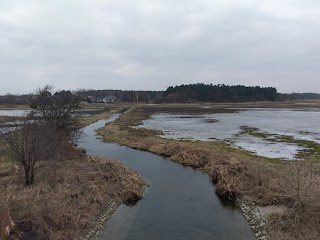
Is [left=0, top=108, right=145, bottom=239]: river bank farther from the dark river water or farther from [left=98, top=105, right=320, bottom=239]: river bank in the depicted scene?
[left=98, top=105, right=320, bottom=239]: river bank

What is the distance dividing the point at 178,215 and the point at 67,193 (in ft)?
20.9

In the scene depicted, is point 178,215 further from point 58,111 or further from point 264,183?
point 58,111

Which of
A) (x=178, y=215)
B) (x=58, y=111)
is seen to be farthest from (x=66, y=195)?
(x=58, y=111)

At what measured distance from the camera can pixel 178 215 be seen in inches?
687

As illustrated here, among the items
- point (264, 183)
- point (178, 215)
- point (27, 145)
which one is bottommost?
point (178, 215)

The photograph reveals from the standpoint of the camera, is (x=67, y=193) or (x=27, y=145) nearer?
(x=67, y=193)

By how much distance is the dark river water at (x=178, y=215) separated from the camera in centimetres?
1523

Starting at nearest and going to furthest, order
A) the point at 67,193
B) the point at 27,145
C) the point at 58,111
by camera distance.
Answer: the point at 67,193 < the point at 27,145 < the point at 58,111

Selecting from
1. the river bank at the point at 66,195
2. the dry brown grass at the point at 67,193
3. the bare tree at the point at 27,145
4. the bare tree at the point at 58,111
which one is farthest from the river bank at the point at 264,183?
the bare tree at the point at 27,145

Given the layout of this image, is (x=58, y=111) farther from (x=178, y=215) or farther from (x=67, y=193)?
(x=178, y=215)

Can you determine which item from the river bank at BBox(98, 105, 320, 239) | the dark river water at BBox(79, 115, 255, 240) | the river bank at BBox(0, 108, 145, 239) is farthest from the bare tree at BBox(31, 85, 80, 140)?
the dark river water at BBox(79, 115, 255, 240)

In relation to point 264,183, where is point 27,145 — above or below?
above

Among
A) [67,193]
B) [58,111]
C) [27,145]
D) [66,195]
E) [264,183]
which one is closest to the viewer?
[66,195]

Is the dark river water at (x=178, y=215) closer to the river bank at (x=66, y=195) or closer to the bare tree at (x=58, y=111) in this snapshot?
the river bank at (x=66, y=195)
